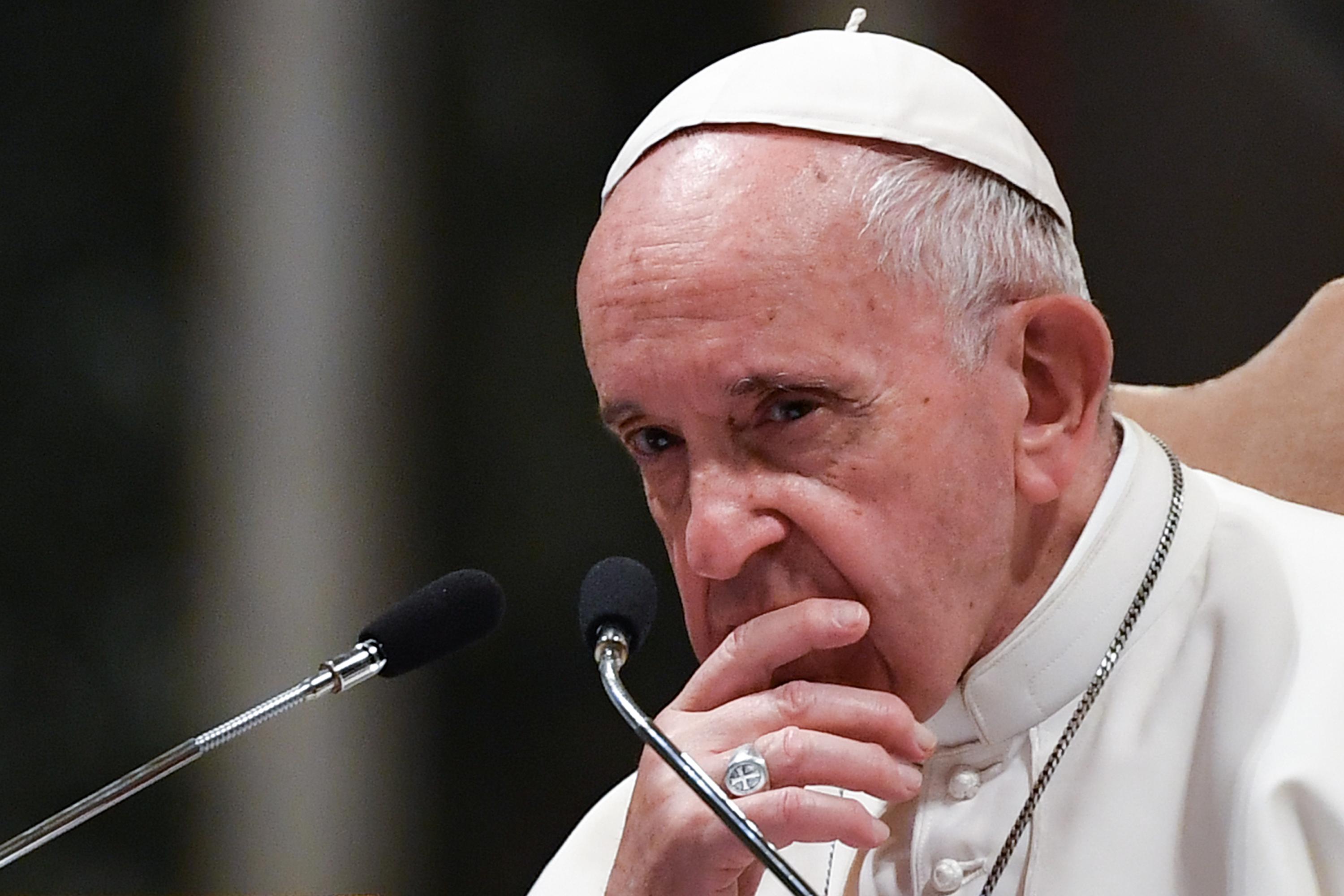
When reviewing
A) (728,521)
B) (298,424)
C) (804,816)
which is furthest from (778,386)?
(298,424)

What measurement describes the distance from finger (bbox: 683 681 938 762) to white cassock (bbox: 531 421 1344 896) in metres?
0.26

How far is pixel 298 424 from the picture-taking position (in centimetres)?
382

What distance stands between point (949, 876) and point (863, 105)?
942mm

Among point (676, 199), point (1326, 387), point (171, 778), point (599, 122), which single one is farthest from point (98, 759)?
point (1326, 387)

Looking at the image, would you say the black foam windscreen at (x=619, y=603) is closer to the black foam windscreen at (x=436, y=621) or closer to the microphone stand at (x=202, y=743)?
the black foam windscreen at (x=436, y=621)

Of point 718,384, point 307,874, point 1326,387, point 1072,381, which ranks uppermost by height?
point 718,384

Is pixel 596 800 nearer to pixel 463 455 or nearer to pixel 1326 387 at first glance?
pixel 463 455

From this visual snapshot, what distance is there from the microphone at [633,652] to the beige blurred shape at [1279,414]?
3.49 feet

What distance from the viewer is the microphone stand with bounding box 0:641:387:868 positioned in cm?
173

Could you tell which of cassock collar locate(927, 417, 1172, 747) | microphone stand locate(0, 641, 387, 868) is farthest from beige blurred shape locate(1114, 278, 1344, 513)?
microphone stand locate(0, 641, 387, 868)

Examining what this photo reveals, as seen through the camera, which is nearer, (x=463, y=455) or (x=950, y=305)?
(x=950, y=305)

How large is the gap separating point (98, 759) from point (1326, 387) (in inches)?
113

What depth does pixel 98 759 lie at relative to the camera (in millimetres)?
3799

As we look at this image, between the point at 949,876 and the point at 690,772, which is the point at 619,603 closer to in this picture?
the point at 690,772
